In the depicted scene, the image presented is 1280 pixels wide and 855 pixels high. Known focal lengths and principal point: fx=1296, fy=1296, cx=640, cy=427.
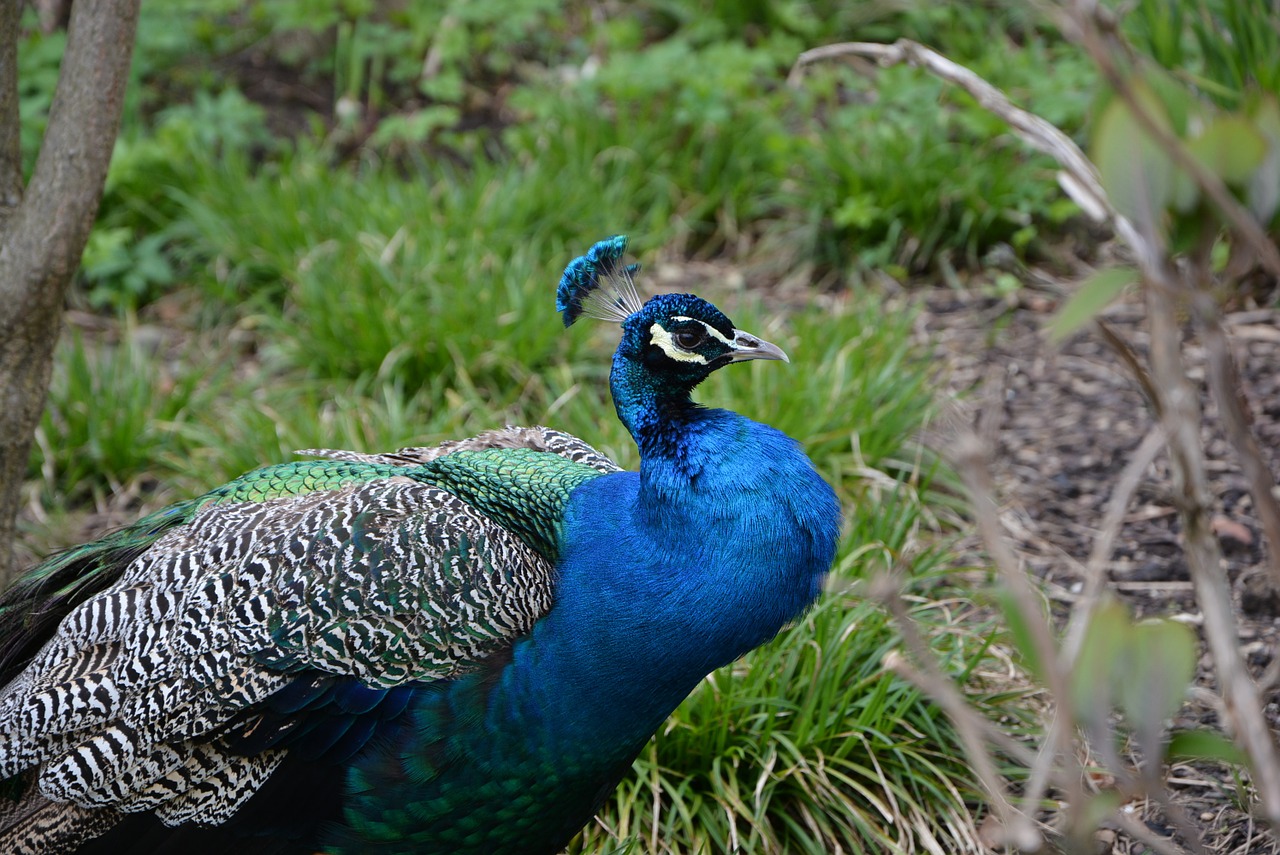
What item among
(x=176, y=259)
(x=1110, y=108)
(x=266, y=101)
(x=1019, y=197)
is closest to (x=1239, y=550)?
(x=1019, y=197)

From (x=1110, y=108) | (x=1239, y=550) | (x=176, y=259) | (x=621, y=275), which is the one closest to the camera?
(x=1110, y=108)

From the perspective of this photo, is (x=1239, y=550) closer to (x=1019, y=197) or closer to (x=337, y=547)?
(x=1019, y=197)

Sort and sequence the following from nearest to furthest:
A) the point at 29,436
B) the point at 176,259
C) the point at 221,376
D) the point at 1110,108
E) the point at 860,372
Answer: the point at 1110,108
the point at 29,436
the point at 860,372
the point at 221,376
the point at 176,259

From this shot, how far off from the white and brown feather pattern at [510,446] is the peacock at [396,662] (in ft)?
1.33

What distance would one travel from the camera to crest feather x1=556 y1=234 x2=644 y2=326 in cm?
276

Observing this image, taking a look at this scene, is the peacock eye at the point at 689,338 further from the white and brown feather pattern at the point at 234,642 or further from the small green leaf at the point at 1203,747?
the small green leaf at the point at 1203,747

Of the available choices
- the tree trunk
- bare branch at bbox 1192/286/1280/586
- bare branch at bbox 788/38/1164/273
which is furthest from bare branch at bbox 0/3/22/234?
bare branch at bbox 1192/286/1280/586

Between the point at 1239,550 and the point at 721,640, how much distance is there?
1.94 metres

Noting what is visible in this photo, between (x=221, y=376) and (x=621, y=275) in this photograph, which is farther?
(x=221, y=376)

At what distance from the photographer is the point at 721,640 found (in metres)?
2.42

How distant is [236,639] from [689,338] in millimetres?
1054

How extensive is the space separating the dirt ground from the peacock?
99cm

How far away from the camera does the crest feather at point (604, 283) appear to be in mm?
2764

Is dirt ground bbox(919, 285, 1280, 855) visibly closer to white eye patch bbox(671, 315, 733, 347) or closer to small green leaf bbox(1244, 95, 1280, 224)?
white eye patch bbox(671, 315, 733, 347)
